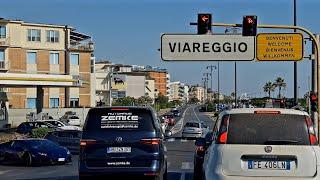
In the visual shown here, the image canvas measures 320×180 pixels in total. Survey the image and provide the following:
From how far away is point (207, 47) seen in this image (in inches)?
1071

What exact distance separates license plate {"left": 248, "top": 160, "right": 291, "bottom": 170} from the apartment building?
70837mm

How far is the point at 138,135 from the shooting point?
13883mm

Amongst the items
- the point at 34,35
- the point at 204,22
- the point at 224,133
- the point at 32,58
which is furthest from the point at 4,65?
the point at 224,133

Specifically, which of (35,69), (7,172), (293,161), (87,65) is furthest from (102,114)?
(87,65)

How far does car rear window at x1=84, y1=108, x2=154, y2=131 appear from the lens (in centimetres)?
1397

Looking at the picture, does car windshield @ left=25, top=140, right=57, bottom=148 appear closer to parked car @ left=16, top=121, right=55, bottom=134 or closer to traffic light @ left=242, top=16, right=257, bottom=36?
traffic light @ left=242, top=16, right=257, bottom=36

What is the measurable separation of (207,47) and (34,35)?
60.2m

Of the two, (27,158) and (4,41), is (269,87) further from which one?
(27,158)

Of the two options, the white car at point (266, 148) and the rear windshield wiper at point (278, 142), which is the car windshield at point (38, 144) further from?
the rear windshield wiper at point (278, 142)

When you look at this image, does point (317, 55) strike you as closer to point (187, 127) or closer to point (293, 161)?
point (293, 161)

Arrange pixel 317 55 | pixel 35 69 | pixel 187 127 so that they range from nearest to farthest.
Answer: pixel 317 55 → pixel 187 127 → pixel 35 69

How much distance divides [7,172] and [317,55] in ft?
39.1

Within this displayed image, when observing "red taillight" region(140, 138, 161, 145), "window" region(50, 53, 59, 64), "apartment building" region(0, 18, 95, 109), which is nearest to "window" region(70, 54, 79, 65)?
"apartment building" region(0, 18, 95, 109)

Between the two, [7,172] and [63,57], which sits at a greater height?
[63,57]
